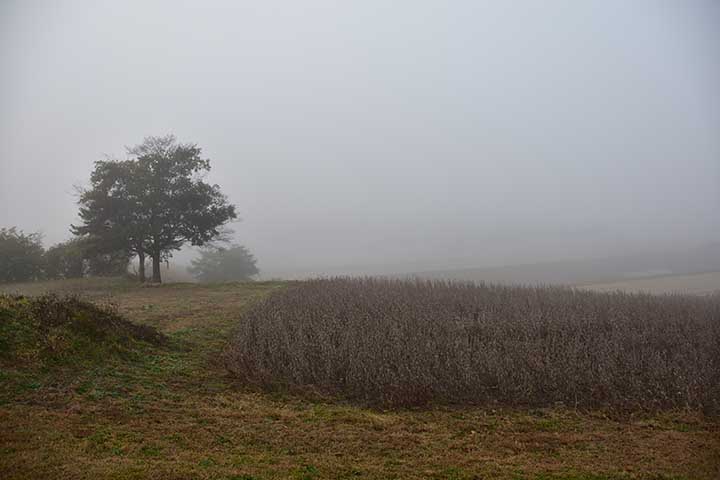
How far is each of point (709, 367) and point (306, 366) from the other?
6.64 m

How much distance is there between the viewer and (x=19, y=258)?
2238 cm

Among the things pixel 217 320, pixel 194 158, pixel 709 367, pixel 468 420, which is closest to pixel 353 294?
pixel 217 320

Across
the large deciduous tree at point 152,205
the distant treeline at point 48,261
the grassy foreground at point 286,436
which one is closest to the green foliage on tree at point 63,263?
the distant treeline at point 48,261

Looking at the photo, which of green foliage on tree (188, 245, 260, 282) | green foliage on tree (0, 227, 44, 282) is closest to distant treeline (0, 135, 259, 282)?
green foliage on tree (0, 227, 44, 282)

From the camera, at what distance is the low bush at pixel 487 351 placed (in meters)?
6.36

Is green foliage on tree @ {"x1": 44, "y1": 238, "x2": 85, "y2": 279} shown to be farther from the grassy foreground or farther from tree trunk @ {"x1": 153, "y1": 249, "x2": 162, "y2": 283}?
the grassy foreground

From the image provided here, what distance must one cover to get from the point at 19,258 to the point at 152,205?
28.9ft

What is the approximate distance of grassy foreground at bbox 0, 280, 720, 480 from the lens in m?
3.95

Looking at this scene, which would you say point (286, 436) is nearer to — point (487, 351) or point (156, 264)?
point (487, 351)

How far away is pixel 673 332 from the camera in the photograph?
8797 mm

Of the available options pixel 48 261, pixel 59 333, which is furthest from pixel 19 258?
pixel 59 333

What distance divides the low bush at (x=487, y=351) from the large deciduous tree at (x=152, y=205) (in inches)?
457

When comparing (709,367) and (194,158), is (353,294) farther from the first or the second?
(194,158)

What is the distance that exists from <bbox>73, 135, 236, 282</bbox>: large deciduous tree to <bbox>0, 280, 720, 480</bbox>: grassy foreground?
14902mm
